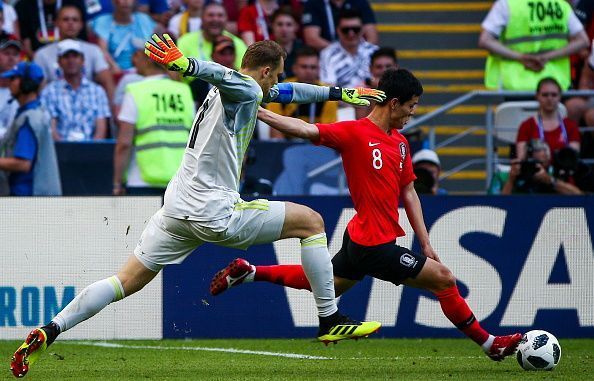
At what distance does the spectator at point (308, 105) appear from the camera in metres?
13.3

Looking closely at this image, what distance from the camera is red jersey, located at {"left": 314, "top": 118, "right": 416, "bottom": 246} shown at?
8.85 metres

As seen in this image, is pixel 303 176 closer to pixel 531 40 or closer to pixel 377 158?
pixel 531 40

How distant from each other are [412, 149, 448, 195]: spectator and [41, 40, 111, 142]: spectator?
11.4 feet

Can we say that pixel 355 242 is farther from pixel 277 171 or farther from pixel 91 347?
pixel 277 171

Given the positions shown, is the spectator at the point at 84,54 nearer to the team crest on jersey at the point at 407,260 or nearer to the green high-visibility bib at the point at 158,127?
the green high-visibility bib at the point at 158,127

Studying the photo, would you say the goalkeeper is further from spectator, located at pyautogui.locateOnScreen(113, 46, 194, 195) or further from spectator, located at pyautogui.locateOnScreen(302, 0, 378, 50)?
spectator, located at pyautogui.locateOnScreen(302, 0, 378, 50)

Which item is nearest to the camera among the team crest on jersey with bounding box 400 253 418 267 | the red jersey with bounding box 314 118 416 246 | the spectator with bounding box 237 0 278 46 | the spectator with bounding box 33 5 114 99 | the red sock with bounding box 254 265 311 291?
the team crest on jersey with bounding box 400 253 418 267

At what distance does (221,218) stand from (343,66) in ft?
21.3

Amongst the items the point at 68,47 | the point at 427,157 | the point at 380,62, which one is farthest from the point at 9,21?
the point at 427,157

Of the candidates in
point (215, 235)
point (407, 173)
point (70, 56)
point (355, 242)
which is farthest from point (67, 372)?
point (70, 56)

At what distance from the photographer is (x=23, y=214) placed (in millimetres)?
11023

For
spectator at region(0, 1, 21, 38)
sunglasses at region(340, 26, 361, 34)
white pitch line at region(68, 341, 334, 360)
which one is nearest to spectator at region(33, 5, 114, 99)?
spectator at region(0, 1, 21, 38)

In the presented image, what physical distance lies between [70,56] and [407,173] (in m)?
5.68

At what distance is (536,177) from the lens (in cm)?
1194
